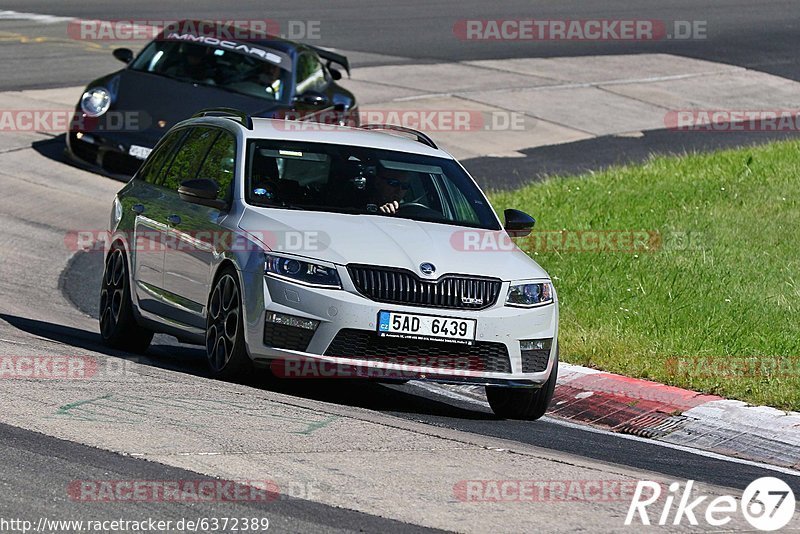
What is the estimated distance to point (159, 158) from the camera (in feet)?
35.3

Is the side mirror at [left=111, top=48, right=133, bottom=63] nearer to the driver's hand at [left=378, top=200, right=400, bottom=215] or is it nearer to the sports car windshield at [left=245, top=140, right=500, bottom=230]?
the sports car windshield at [left=245, top=140, right=500, bottom=230]

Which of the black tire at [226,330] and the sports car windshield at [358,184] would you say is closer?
the black tire at [226,330]

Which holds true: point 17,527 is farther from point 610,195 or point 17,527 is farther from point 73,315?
point 610,195

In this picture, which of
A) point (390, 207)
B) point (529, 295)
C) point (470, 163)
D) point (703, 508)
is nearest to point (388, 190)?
point (390, 207)

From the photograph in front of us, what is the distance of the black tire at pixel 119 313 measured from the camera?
10.5 m

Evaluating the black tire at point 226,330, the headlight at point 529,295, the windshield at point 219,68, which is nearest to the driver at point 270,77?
the windshield at point 219,68

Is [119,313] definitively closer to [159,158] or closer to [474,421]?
[159,158]

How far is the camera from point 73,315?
1232 cm

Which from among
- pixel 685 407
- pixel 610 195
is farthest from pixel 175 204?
pixel 610 195

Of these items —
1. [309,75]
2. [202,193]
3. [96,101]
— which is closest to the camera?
[202,193]

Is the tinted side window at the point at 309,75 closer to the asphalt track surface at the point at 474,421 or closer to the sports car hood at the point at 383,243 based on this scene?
the asphalt track surface at the point at 474,421

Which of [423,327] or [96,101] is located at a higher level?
[423,327]

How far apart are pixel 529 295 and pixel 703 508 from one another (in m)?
2.60

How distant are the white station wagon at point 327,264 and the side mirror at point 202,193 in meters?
0.01
